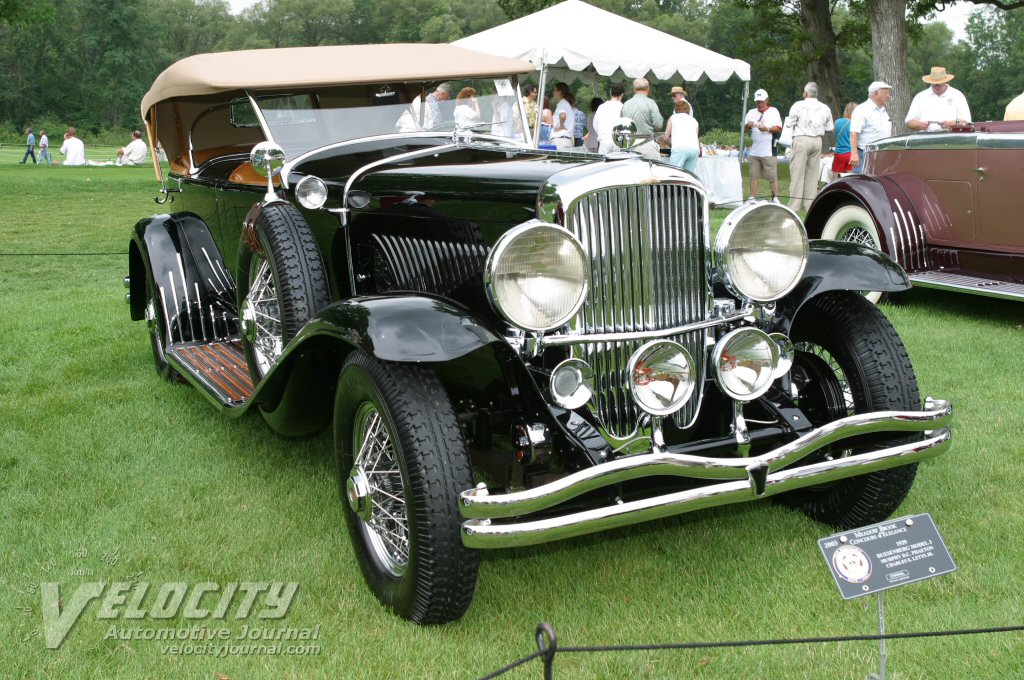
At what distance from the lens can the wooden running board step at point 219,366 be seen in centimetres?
396

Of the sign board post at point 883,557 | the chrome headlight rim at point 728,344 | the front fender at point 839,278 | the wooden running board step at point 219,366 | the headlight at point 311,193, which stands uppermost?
the headlight at point 311,193

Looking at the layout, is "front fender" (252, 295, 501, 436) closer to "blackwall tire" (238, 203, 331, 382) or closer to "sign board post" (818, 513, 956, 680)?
"blackwall tire" (238, 203, 331, 382)

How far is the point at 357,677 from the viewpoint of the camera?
8.29 feet

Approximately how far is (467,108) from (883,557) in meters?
3.03

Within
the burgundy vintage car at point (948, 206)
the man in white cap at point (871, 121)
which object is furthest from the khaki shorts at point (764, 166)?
the burgundy vintage car at point (948, 206)

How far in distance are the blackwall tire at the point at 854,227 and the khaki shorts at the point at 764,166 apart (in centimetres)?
A: 678

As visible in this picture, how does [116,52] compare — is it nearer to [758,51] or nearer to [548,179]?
[758,51]

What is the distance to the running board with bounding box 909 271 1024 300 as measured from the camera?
6102 mm

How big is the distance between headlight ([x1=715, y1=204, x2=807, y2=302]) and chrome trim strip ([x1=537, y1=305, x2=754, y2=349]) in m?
0.08

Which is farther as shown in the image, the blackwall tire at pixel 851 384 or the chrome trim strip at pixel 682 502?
the blackwall tire at pixel 851 384

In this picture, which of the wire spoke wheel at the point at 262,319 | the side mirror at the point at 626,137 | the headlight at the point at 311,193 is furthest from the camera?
the wire spoke wheel at the point at 262,319

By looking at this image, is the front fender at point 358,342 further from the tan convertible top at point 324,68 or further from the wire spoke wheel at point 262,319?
the tan convertible top at point 324,68

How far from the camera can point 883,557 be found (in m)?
2.31

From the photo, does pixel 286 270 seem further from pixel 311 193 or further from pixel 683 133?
pixel 683 133
